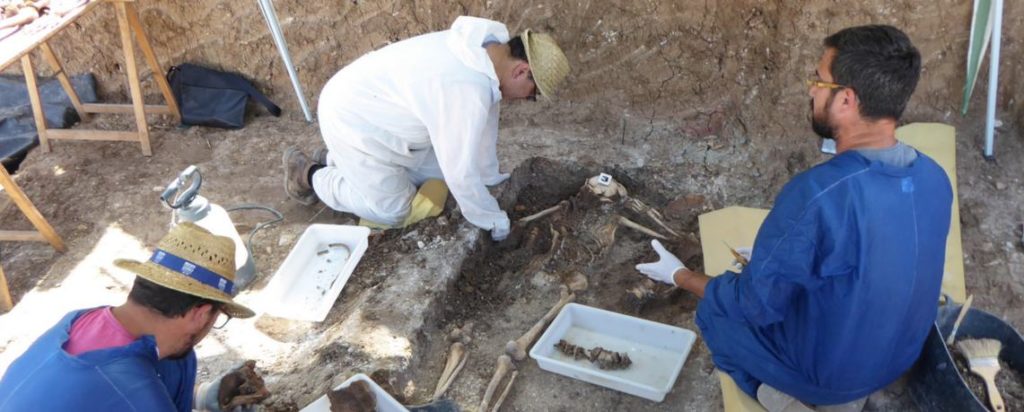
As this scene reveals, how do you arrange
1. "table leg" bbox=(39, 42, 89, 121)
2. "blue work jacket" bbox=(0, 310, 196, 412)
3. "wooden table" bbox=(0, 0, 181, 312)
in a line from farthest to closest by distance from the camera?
"table leg" bbox=(39, 42, 89, 121), "wooden table" bbox=(0, 0, 181, 312), "blue work jacket" bbox=(0, 310, 196, 412)

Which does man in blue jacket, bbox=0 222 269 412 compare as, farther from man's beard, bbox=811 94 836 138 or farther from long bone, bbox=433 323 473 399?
man's beard, bbox=811 94 836 138

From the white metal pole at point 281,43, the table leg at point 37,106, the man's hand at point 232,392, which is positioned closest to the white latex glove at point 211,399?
the man's hand at point 232,392

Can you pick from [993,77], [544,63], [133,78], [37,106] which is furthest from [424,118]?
[37,106]

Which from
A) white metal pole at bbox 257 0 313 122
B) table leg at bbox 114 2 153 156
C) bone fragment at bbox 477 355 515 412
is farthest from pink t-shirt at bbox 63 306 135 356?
table leg at bbox 114 2 153 156

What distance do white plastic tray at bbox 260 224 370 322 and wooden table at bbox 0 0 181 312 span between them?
1680 mm

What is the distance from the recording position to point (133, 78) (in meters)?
5.12

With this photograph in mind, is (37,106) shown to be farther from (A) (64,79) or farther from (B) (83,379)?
(B) (83,379)

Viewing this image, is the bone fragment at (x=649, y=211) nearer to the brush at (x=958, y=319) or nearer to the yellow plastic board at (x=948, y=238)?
the yellow plastic board at (x=948, y=238)

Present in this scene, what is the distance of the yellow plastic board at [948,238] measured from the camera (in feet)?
11.5

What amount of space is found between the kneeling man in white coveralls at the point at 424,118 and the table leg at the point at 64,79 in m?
2.27

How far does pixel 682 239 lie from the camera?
4.01 meters

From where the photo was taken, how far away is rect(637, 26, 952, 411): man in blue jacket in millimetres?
2236

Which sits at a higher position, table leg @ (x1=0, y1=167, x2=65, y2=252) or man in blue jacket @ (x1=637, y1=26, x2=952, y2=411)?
man in blue jacket @ (x1=637, y1=26, x2=952, y2=411)

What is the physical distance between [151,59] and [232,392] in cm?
343
